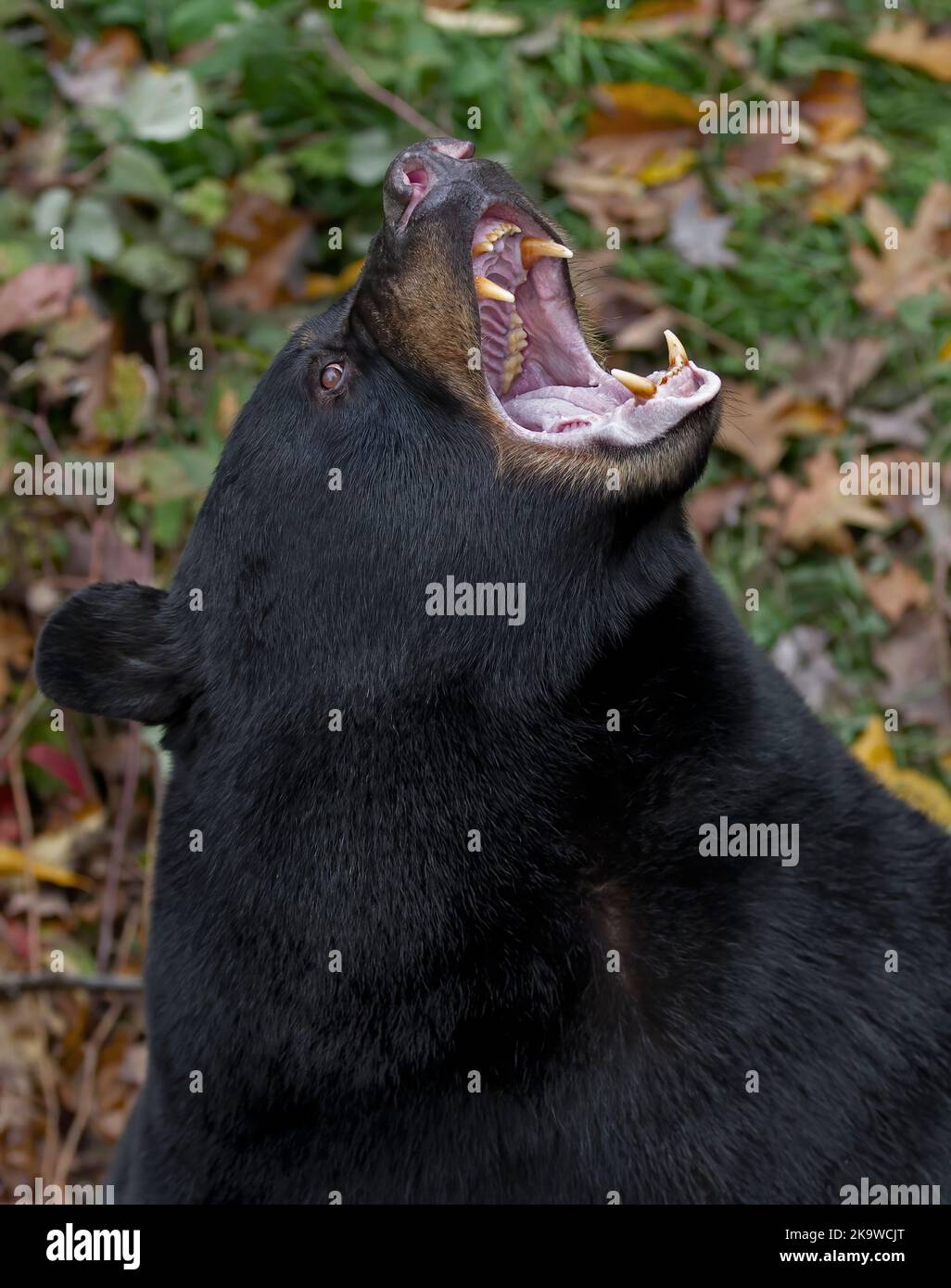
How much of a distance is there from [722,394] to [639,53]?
2901mm

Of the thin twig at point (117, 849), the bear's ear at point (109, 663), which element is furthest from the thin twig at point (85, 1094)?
the bear's ear at point (109, 663)

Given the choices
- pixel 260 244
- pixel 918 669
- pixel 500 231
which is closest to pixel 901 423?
pixel 918 669

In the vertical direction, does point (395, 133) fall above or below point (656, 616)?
above

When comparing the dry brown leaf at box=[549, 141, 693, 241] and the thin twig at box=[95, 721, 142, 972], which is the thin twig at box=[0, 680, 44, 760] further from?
the dry brown leaf at box=[549, 141, 693, 241]

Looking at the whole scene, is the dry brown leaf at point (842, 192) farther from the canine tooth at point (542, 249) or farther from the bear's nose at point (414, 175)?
the bear's nose at point (414, 175)

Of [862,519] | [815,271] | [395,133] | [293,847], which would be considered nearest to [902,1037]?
[293,847]

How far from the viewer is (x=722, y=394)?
282cm

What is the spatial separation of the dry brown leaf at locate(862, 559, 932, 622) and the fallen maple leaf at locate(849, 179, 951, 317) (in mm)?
870

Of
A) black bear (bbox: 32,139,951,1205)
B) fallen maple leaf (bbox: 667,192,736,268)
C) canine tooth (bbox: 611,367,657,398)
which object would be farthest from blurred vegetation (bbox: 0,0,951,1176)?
canine tooth (bbox: 611,367,657,398)

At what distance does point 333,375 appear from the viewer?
9.47 feet

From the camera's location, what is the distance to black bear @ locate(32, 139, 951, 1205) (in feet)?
8.63

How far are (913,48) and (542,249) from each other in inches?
114

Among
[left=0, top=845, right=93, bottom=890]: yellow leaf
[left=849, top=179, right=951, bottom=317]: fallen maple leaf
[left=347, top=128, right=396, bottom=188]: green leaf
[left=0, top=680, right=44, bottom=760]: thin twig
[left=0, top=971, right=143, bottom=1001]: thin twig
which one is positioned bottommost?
[left=0, top=971, right=143, bottom=1001]: thin twig

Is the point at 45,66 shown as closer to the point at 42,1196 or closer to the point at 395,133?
the point at 395,133
